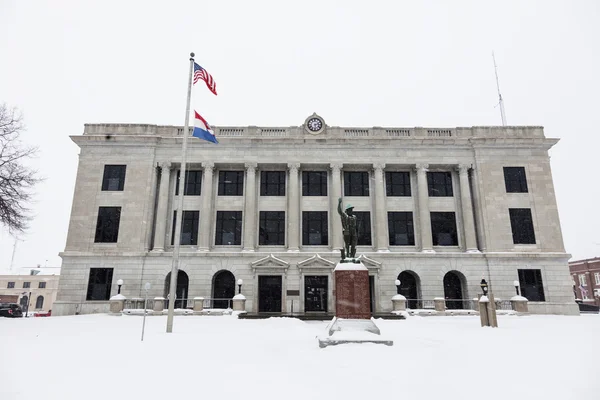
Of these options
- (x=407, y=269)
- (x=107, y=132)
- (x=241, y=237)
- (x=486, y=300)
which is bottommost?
(x=486, y=300)

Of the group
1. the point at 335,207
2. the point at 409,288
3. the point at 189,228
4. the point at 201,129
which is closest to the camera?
the point at 201,129

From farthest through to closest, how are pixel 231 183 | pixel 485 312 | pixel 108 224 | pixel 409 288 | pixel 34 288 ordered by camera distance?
pixel 34 288
pixel 231 183
pixel 409 288
pixel 108 224
pixel 485 312

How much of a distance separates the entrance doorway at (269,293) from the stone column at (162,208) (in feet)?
32.0

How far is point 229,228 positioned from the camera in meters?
34.7

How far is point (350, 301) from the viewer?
13750mm

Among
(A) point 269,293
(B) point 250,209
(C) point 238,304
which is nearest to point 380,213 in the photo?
(B) point 250,209

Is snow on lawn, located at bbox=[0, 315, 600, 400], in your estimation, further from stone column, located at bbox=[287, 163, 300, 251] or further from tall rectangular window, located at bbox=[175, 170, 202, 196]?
tall rectangular window, located at bbox=[175, 170, 202, 196]

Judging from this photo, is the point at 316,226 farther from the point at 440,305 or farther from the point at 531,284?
the point at 531,284

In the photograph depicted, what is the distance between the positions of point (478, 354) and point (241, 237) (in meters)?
26.1

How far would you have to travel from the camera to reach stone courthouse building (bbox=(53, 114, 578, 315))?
32406 mm

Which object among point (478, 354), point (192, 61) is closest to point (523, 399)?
point (478, 354)

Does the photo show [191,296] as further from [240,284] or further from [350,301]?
[350,301]

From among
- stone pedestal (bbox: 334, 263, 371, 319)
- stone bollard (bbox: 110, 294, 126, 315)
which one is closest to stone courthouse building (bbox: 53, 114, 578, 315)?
stone bollard (bbox: 110, 294, 126, 315)

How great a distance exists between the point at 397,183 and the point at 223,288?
19.9 meters
